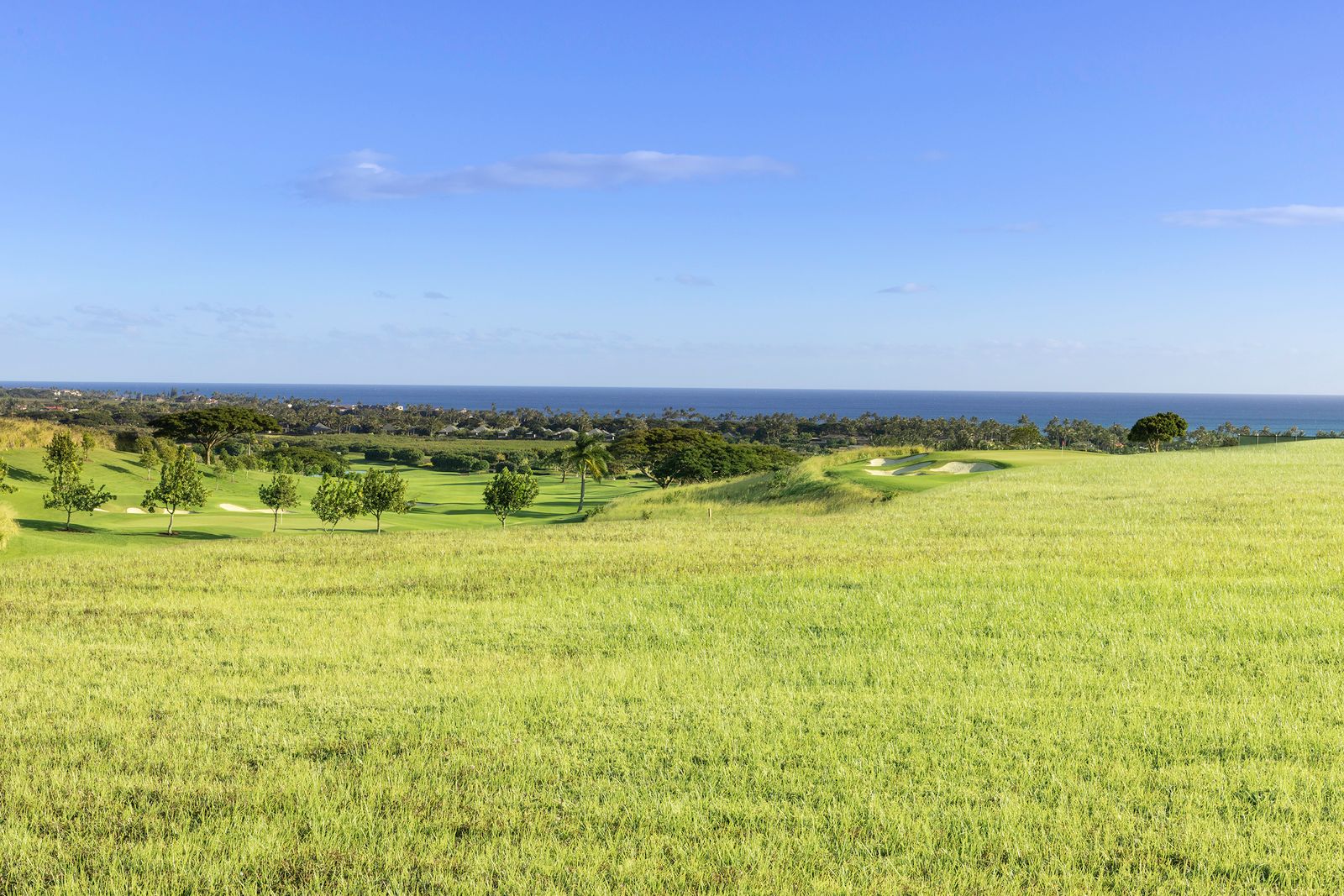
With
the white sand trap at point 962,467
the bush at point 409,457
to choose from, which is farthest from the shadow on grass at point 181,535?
the bush at point 409,457

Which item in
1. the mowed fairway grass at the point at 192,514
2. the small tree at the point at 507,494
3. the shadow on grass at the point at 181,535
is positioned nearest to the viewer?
the mowed fairway grass at the point at 192,514

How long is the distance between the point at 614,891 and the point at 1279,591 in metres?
12.4

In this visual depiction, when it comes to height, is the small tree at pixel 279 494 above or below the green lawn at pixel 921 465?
below

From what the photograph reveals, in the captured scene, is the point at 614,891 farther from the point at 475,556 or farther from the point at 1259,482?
the point at 1259,482

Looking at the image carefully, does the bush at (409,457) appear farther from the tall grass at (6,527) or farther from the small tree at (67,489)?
the tall grass at (6,527)

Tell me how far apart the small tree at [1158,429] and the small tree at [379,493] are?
52.0 m

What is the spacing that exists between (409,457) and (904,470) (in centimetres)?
10930

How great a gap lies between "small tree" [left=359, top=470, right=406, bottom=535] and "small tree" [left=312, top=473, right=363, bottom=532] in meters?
0.63

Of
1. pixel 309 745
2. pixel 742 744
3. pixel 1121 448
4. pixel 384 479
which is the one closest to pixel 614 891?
pixel 742 744

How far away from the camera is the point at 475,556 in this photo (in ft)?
69.6

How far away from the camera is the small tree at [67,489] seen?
45.6m

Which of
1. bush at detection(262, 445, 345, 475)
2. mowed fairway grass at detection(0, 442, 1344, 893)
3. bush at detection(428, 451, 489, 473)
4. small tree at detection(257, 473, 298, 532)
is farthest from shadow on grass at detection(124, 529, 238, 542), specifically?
bush at detection(428, 451, 489, 473)

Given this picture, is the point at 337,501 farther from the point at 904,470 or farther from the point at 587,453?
the point at 904,470

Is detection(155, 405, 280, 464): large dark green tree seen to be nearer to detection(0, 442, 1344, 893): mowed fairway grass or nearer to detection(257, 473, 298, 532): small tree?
detection(257, 473, 298, 532): small tree
